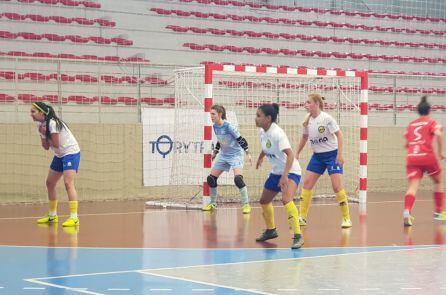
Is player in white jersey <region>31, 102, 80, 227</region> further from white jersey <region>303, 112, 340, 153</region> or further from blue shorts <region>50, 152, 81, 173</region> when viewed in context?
white jersey <region>303, 112, 340, 153</region>

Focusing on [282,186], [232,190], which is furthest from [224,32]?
[282,186]

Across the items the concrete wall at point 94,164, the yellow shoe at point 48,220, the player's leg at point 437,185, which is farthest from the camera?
the concrete wall at point 94,164

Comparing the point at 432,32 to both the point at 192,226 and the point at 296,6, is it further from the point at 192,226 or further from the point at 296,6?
the point at 192,226

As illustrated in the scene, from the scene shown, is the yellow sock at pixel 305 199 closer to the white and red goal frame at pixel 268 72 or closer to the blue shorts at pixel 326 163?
the blue shorts at pixel 326 163

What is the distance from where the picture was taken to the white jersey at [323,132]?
1272 cm

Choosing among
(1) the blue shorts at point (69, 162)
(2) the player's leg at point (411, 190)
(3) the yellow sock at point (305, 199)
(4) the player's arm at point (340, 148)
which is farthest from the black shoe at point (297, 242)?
(1) the blue shorts at point (69, 162)

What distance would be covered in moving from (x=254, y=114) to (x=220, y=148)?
4.69 meters

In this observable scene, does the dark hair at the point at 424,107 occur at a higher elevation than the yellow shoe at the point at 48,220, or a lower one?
higher

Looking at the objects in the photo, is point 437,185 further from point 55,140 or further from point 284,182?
point 55,140

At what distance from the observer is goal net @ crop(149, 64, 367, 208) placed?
58.9 feet

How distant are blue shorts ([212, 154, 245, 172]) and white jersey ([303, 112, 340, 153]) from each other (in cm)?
311

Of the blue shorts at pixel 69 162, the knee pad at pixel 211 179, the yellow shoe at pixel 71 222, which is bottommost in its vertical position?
the yellow shoe at pixel 71 222

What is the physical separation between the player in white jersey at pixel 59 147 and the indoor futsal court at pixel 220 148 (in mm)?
26

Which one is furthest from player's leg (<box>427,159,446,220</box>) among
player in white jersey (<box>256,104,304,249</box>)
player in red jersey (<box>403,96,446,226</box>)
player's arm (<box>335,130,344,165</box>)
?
player in white jersey (<box>256,104,304,249</box>)
